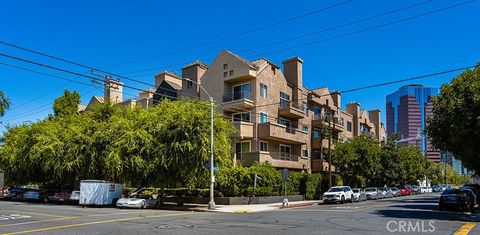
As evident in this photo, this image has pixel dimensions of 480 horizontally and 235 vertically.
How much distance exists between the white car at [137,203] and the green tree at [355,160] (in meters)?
26.6

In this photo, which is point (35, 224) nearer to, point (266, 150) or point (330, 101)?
point (266, 150)

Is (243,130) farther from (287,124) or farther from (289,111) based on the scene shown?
(287,124)

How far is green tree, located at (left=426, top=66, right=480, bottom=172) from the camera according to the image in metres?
26.5

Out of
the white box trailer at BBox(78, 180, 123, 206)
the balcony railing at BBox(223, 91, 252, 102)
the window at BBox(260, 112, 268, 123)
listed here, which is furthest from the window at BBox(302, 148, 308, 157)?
the white box trailer at BBox(78, 180, 123, 206)

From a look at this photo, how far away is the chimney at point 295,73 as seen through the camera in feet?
171

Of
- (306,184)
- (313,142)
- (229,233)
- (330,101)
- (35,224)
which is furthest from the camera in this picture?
(330,101)

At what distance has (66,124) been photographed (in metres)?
45.6

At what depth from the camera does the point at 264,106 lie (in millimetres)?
46031

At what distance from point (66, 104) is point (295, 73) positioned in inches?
1083

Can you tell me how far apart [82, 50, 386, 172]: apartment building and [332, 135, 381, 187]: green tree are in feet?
7.02

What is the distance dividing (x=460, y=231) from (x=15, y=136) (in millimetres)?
46788

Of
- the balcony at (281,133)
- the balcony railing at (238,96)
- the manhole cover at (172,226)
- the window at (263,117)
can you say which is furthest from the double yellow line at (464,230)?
the balcony railing at (238,96)

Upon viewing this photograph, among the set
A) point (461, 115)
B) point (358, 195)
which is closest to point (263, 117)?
point (358, 195)

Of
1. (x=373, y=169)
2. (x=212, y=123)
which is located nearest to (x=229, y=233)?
(x=212, y=123)
